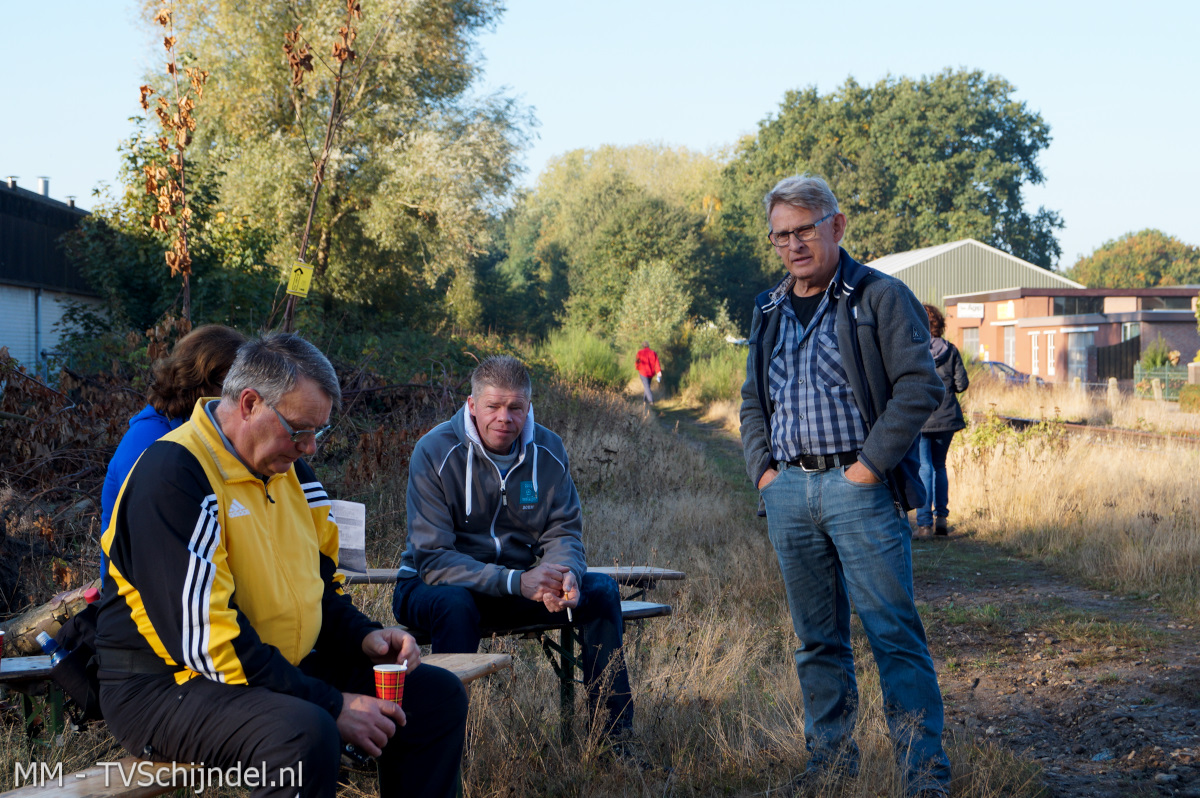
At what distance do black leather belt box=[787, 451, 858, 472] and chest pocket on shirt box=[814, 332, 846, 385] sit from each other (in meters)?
0.26

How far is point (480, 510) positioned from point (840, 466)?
1.47 metres

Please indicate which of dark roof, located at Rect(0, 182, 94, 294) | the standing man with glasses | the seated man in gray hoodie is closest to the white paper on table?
the seated man in gray hoodie

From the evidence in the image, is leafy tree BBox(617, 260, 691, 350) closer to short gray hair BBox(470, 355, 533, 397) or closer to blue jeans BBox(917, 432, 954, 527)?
blue jeans BBox(917, 432, 954, 527)

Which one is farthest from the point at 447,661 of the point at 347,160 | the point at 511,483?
the point at 347,160

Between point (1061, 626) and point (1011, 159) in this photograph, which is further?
point (1011, 159)

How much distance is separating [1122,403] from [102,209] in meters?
20.1

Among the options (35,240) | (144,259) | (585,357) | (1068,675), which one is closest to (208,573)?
(1068,675)

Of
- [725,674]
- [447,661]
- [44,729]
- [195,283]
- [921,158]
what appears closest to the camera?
[447,661]

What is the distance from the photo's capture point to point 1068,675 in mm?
5035

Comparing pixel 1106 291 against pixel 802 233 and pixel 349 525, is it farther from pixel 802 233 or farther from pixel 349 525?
pixel 349 525

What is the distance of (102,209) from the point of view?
49.0 feet

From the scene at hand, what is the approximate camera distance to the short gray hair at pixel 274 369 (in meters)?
2.65

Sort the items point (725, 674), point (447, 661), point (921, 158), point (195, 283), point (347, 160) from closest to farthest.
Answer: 1. point (447, 661)
2. point (725, 674)
3. point (195, 283)
4. point (347, 160)
5. point (921, 158)

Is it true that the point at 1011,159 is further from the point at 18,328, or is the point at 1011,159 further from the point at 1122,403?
the point at 18,328
